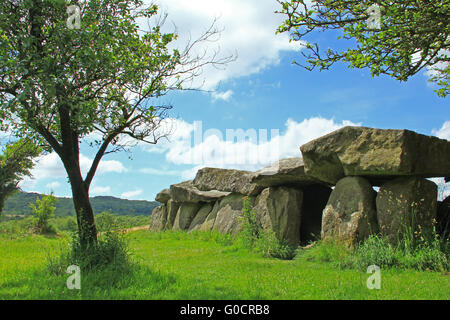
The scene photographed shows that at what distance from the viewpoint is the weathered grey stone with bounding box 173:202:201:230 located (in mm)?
16750

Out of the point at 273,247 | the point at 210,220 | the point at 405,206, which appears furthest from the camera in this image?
the point at 210,220

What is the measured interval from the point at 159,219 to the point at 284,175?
11588 mm

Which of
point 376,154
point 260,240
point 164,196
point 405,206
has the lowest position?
point 260,240

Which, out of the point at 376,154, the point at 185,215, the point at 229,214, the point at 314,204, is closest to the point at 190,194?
the point at 185,215

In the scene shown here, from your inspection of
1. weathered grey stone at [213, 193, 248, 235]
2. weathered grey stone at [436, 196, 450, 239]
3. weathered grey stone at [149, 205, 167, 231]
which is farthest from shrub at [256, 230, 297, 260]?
weathered grey stone at [149, 205, 167, 231]

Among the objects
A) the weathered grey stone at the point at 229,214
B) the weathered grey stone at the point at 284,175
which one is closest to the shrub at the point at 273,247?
the weathered grey stone at the point at 284,175

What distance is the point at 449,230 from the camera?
329 inches

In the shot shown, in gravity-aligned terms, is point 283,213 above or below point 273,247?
above

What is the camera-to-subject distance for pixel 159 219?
20.0m

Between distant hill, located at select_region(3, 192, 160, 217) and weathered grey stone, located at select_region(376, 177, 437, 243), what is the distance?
124 feet

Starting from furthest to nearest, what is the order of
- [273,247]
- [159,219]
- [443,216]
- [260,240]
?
[159,219], [260,240], [273,247], [443,216]

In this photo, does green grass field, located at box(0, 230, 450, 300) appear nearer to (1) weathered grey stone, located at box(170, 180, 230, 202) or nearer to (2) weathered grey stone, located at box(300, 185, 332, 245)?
(2) weathered grey stone, located at box(300, 185, 332, 245)

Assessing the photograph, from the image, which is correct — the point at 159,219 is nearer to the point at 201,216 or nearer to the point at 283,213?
the point at 201,216
